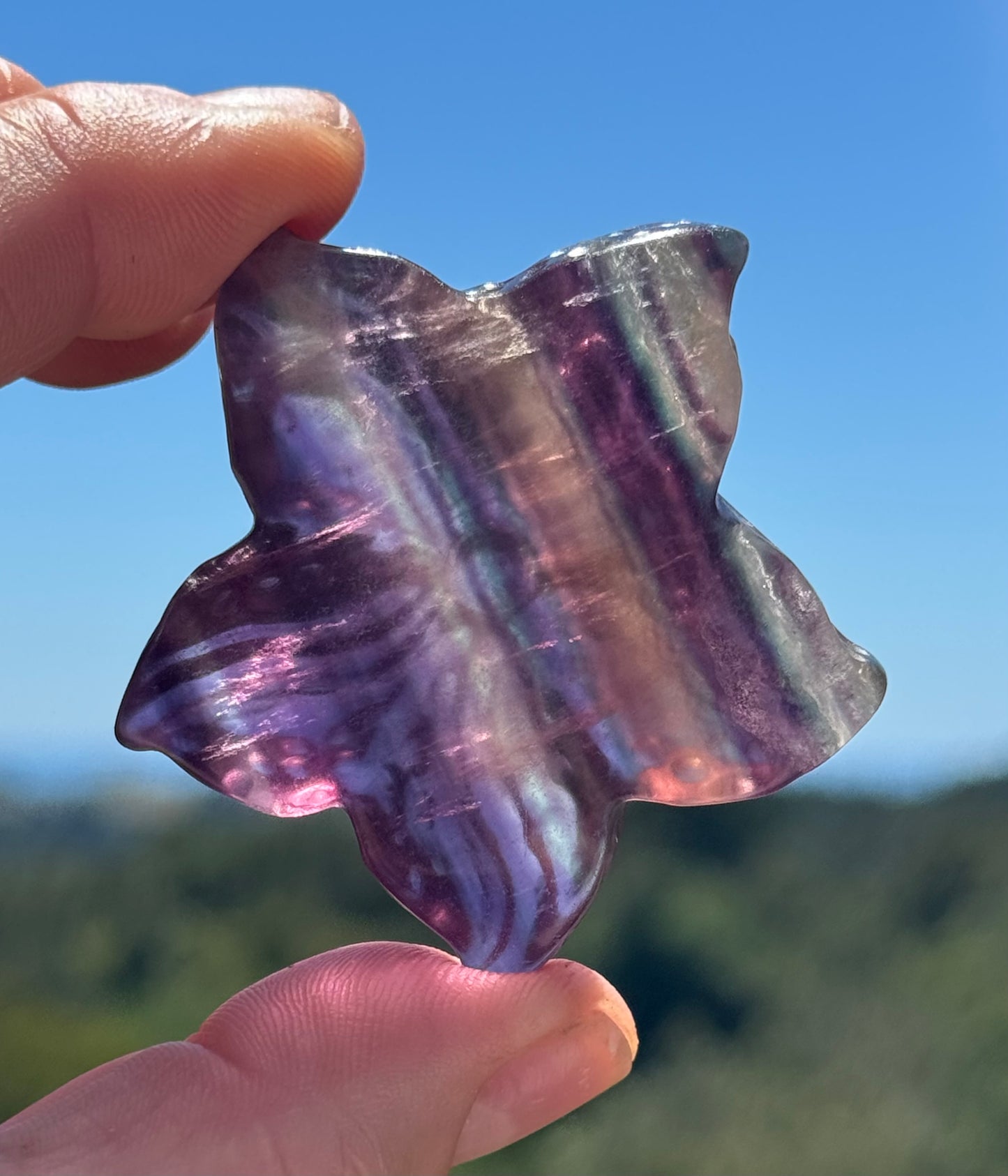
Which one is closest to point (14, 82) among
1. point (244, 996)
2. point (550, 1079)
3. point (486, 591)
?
point (486, 591)

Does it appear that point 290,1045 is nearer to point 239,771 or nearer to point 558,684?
point 239,771

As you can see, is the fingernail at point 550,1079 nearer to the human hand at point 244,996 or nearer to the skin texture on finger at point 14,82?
the human hand at point 244,996

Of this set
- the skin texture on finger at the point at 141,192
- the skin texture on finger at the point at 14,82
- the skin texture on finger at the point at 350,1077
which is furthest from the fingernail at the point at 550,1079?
the skin texture on finger at the point at 14,82

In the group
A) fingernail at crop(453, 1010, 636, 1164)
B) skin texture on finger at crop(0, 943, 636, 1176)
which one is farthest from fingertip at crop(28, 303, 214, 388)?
fingernail at crop(453, 1010, 636, 1164)

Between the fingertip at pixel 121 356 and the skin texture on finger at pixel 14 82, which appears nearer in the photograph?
the skin texture on finger at pixel 14 82

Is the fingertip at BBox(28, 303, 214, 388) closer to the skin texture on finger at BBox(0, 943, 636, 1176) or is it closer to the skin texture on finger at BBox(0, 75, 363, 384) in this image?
the skin texture on finger at BBox(0, 75, 363, 384)

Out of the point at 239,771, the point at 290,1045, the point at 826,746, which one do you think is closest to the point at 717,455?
the point at 826,746
